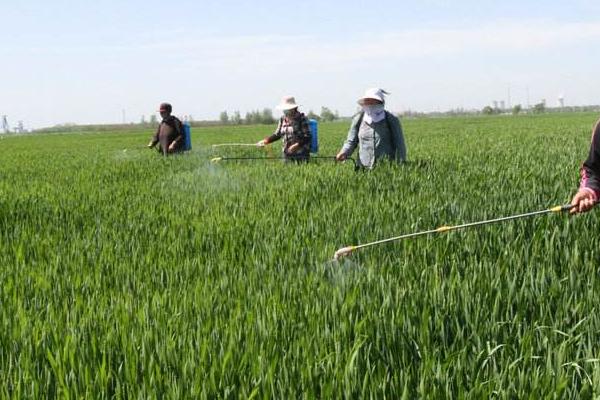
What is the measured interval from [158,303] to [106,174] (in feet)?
27.4

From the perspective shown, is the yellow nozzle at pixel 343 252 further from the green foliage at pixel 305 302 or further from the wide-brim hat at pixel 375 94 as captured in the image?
the wide-brim hat at pixel 375 94

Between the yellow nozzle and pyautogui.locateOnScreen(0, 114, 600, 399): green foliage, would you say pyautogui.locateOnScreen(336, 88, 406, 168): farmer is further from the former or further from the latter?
the yellow nozzle

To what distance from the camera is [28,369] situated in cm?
225

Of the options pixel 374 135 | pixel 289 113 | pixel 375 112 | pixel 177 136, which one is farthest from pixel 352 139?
pixel 177 136

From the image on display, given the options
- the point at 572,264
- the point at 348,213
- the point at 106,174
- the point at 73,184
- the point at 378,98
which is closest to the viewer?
the point at 572,264

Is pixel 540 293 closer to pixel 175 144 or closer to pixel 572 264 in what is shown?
pixel 572 264

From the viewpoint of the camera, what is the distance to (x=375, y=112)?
286 inches

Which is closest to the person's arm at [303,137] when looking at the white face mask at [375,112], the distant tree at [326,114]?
the white face mask at [375,112]

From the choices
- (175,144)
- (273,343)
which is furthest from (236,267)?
(175,144)

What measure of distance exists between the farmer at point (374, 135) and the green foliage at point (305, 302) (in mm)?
1414

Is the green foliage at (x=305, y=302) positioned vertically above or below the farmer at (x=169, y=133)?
below

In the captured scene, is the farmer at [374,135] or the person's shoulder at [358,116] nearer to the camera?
the farmer at [374,135]

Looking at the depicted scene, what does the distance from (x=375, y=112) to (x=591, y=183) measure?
3788mm

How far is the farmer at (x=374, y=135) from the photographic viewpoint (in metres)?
7.27
